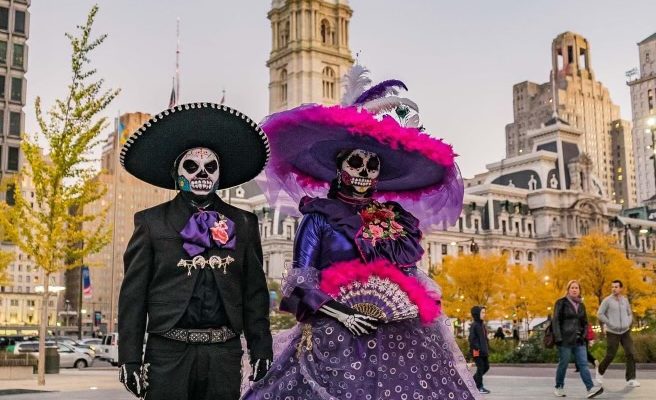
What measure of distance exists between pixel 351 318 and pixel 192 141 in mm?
1626

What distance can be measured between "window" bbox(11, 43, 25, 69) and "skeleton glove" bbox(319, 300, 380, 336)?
59399 mm

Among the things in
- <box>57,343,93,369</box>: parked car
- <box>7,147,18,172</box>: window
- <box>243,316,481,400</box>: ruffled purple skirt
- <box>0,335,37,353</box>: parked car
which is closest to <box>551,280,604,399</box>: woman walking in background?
<box>243,316,481,400</box>: ruffled purple skirt

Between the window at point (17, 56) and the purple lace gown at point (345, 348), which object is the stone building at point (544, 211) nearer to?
the window at point (17, 56)

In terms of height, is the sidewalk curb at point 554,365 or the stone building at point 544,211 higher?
the stone building at point 544,211

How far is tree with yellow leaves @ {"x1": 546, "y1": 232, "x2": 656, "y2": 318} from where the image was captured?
203ft

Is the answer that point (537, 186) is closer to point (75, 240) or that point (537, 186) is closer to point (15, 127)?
point (15, 127)

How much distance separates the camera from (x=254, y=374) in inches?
195

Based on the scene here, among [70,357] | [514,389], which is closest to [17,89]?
[70,357]

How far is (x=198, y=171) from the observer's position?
16.6 ft

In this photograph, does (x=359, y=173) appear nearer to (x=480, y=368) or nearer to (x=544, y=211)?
(x=480, y=368)

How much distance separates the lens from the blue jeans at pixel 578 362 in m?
13.3

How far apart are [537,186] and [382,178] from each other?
11369 centimetres

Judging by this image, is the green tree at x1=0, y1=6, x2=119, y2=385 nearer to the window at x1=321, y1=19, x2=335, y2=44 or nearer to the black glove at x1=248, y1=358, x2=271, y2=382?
the black glove at x1=248, y1=358, x2=271, y2=382

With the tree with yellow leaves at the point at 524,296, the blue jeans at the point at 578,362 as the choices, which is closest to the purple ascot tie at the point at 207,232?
the blue jeans at the point at 578,362
